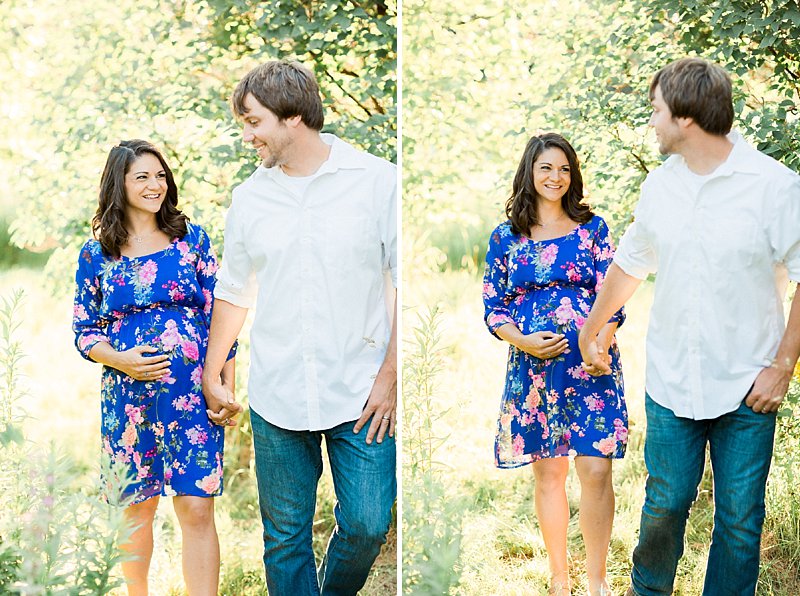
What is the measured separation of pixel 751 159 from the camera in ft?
8.15

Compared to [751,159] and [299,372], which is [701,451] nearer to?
[751,159]

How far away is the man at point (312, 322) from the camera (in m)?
2.62

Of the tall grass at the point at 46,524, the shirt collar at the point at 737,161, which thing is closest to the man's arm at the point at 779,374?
the shirt collar at the point at 737,161

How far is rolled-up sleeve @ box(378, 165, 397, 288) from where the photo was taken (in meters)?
2.65

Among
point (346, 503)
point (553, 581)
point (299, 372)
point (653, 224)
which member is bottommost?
point (553, 581)

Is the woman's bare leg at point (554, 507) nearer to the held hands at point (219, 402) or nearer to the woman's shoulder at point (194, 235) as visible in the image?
the held hands at point (219, 402)

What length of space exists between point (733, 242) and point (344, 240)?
0.98 metres

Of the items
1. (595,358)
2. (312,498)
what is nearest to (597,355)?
(595,358)

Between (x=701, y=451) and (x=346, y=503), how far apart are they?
3.08 ft

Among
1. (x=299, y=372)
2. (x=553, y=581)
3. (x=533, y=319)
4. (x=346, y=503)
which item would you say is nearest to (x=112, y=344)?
(x=299, y=372)

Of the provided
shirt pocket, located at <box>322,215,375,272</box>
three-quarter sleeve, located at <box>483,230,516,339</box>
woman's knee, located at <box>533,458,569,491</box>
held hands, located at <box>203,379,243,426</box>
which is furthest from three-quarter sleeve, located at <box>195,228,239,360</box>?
woman's knee, located at <box>533,458,569,491</box>

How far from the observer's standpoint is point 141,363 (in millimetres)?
2684

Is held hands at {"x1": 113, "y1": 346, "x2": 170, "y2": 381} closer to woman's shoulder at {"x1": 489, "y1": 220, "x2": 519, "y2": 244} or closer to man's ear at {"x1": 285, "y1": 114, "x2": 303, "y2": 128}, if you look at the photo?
man's ear at {"x1": 285, "y1": 114, "x2": 303, "y2": 128}

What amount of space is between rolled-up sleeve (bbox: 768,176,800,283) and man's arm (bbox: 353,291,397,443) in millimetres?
999
